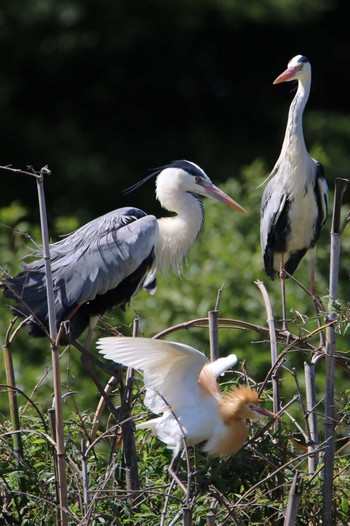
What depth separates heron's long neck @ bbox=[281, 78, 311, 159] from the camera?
14.0 ft

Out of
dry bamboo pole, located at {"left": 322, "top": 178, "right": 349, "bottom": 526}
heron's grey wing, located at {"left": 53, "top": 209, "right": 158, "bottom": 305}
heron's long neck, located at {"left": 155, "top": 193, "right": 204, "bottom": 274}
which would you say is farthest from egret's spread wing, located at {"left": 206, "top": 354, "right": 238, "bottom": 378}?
heron's long neck, located at {"left": 155, "top": 193, "right": 204, "bottom": 274}

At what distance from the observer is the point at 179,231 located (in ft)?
12.2

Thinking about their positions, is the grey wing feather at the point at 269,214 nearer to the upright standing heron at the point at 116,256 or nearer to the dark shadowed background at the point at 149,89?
the upright standing heron at the point at 116,256

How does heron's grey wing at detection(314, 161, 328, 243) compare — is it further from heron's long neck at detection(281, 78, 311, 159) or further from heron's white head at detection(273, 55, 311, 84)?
heron's white head at detection(273, 55, 311, 84)

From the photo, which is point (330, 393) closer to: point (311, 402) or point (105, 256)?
point (311, 402)

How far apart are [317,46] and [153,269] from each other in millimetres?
6434

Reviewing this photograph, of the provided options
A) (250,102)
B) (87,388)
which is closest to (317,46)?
(250,102)

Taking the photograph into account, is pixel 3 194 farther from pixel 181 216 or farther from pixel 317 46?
pixel 181 216

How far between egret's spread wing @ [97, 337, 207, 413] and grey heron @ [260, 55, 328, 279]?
84.7 inches

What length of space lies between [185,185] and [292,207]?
99cm

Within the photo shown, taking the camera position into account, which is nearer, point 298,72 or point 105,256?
point 105,256

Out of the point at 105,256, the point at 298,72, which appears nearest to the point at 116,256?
the point at 105,256

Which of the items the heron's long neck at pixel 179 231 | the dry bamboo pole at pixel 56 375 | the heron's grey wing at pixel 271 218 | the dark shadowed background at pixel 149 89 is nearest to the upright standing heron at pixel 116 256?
the heron's long neck at pixel 179 231

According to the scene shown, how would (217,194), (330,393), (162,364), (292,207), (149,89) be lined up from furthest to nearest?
(149,89) < (292,207) < (217,194) < (162,364) < (330,393)
